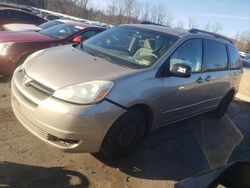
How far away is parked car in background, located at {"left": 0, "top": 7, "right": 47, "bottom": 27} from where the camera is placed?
13.0 meters

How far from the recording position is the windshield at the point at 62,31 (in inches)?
328

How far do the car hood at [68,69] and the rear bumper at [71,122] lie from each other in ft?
0.97

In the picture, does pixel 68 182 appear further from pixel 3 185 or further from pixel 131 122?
pixel 131 122

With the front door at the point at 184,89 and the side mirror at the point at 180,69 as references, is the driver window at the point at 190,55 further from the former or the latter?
the side mirror at the point at 180,69

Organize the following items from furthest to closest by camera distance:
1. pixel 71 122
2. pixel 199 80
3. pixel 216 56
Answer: pixel 216 56
pixel 199 80
pixel 71 122

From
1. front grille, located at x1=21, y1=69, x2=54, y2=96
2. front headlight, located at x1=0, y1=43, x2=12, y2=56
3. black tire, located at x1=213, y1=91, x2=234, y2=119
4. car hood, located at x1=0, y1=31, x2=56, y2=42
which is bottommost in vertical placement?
black tire, located at x1=213, y1=91, x2=234, y2=119

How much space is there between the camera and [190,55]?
209 inches

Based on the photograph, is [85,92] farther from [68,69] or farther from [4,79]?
[4,79]

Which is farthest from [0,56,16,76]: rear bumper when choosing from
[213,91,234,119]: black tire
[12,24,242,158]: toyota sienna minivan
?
[213,91,234,119]: black tire

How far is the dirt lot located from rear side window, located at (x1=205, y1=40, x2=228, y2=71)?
1228mm

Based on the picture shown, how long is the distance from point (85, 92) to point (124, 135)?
83cm

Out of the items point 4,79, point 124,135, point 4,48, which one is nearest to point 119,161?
point 124,135

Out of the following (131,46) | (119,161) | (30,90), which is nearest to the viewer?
(30,90)

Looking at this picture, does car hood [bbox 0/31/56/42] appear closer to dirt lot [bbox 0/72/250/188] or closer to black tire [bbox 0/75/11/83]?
black tire [bbox 0/75/11/83]
